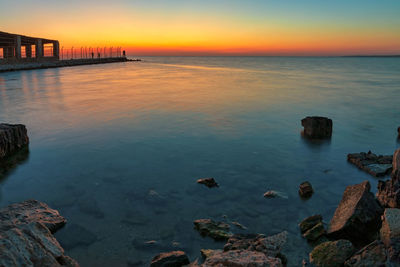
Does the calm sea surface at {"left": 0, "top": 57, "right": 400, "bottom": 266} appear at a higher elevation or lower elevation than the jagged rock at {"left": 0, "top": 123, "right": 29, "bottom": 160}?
lower

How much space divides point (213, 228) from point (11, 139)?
6.76 metres

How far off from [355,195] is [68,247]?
15.2 ft

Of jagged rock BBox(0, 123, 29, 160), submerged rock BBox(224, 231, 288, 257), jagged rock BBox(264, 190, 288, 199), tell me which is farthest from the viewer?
jagged rock BBox(0, 123, 29, 160)

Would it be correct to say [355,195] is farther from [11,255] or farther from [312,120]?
[312,120]

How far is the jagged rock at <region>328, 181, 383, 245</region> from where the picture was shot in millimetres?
4656

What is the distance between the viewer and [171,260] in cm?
413

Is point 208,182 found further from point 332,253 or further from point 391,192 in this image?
point 391,192

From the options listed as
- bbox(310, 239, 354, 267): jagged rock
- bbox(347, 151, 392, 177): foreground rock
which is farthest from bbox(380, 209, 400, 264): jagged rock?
bbox(347, 151, 392, 177): foreground rock

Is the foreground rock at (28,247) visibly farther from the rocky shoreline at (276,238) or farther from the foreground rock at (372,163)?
the foreground rock at (372,163)

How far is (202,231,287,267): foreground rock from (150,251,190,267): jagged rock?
338mm

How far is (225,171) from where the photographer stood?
777 centimetres

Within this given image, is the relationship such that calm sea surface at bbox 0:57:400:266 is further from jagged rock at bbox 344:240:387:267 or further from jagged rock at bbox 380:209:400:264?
jagged rock at bbox 380:209:400:264

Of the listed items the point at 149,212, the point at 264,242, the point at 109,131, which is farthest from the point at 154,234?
the point at 109,131

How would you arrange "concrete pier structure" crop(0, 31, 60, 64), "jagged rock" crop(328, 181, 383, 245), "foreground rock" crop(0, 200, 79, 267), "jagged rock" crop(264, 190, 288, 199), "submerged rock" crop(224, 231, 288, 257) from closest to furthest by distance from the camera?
1. "foreground rock" crop(0, 200, 79, 267)
2. "submerged rock" crop(224, 231, 288, 257)
3. "jagged rock" crop(328, 181, 383, 245)
4. "jagged rock" crop(264, 190, 288, 199)
5. "concrete pier structure" crop(0, 31, 60, 64)
